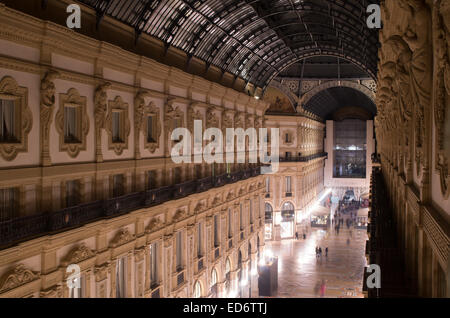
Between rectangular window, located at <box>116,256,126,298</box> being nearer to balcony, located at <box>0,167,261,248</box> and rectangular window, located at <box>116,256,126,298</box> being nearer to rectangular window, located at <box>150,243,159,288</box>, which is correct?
balcony, located at <box>0,167,261,248</box>

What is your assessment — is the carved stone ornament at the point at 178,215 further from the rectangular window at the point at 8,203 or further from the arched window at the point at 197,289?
the rectangular window at the point at 8,203

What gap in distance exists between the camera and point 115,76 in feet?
70.1

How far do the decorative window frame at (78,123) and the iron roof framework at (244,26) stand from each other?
161 inches

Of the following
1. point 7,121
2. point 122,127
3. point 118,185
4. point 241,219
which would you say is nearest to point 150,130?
point 122,127

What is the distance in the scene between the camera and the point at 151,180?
2594cm

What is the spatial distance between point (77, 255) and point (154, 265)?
8201 mm

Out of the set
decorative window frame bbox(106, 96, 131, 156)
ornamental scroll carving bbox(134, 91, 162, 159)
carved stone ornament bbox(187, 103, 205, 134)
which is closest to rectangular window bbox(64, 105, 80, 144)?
decorative window frame bbox(106, 96, 131, 156)

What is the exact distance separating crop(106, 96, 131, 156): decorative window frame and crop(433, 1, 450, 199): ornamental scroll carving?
15993 mm

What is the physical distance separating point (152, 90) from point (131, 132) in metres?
3.00

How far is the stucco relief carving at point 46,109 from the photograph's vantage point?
16.1m

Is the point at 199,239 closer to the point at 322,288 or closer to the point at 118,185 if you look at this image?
the point at 118,185

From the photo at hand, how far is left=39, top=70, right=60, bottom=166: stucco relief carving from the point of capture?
16.1 metres
